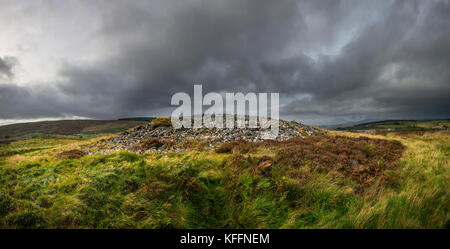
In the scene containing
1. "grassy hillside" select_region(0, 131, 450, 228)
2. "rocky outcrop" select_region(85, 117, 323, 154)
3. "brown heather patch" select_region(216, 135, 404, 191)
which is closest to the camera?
"grassy hillside" select_region(0, 131, 450, 228)

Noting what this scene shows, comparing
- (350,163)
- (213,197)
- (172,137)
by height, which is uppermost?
(172,137)

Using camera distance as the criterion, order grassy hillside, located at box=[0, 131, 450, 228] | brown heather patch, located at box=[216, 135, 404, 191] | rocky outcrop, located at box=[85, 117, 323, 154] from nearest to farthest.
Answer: grassy hillside, located at box=[0, 131, 450, 228], brown heather patch, located at box=[216, 135, 404, 191], rocky outcrop, located at box=[85, 117, 323, 154]

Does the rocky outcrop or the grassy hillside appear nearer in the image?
the grassy hillside

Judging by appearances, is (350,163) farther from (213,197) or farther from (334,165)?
(213,197)

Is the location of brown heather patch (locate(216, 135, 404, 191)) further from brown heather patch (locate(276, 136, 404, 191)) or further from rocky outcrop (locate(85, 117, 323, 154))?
rocky outcrop (locate(85, 117, 323, 154))

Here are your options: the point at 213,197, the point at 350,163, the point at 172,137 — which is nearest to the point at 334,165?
the point at 350,163

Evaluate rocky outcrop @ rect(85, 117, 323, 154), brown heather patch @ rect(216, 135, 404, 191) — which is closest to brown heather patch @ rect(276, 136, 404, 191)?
brown heather patch @ rect(216, 135, 404, 191)

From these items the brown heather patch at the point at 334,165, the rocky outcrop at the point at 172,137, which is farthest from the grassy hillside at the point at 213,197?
the rocky outcrop at the point at 172,137

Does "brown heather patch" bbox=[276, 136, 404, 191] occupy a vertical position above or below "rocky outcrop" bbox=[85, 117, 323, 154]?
below

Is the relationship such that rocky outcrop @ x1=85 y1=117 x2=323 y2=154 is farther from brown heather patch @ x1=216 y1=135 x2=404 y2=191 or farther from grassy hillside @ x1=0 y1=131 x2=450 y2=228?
grassy hillside @ x1=0 y1=131 x2=450 y2=228

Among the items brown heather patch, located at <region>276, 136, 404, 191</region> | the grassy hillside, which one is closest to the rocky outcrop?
brown heather patch, located at <region>276, 136, 404, 191</region>

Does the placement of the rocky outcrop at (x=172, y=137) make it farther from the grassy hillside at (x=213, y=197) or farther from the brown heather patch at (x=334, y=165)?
the grassy hillside at (x=213, y=197)

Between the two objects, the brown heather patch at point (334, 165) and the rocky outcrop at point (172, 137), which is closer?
the brown heather patch at point (334, 165)
